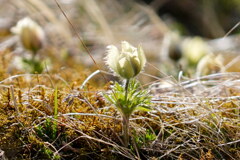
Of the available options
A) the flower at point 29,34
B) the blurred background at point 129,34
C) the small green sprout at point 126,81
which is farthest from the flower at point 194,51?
the small green sprout at point 126,81

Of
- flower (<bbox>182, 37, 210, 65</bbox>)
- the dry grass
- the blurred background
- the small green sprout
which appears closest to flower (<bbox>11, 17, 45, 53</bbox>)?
the blurred background

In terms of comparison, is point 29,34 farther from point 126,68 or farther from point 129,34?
point 129,34

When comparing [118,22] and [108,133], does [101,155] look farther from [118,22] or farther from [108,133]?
[118,22]

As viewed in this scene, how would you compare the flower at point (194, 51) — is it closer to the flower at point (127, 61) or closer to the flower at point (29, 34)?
the flower at point (29, 34)

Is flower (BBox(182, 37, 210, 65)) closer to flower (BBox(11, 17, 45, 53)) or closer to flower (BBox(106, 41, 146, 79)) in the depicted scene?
flower (BBox(11, 17, 45, 53))

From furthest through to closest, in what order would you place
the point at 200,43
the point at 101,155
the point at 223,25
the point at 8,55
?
the point at 223,25, the point at 200,43, the point at 8,55, the point at 101,155

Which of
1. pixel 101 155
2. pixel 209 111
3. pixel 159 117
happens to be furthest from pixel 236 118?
pixel 101 155

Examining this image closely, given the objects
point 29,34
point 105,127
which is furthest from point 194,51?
point 105,127
